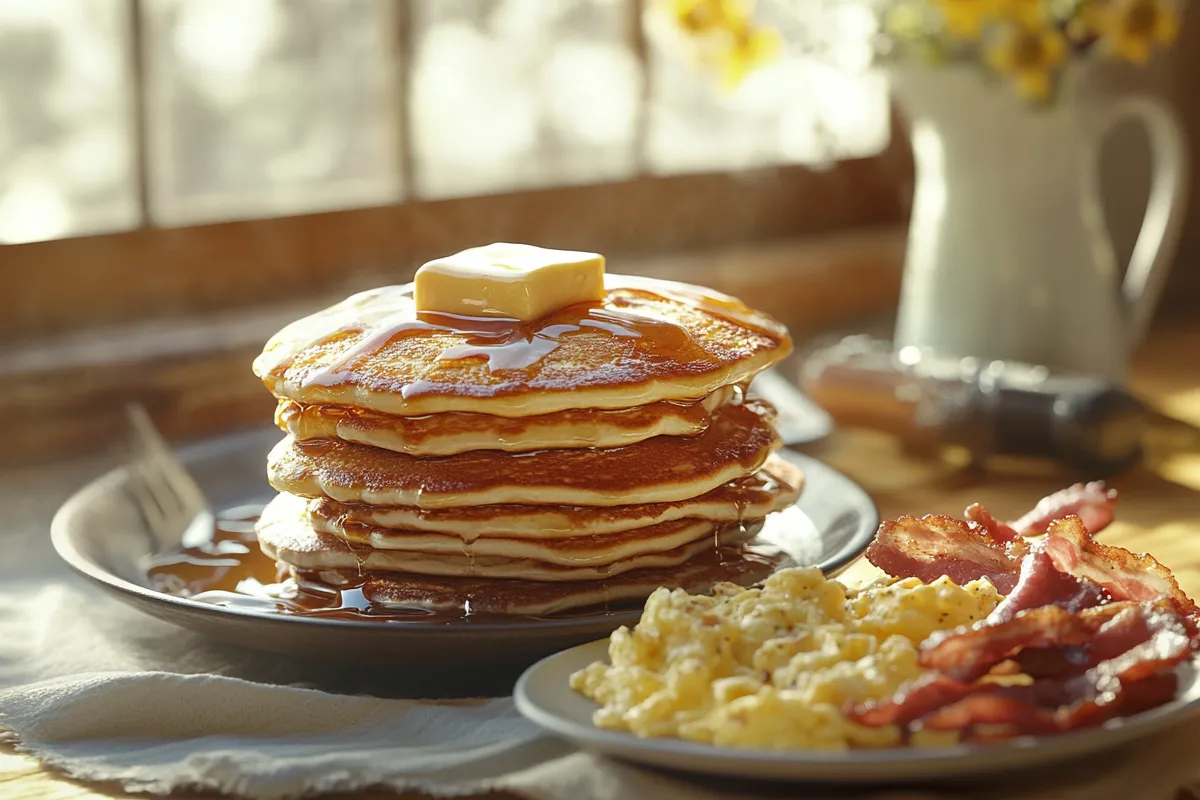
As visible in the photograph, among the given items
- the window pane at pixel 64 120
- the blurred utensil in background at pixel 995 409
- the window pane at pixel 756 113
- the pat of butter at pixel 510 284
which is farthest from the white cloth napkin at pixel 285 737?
the window pane at pixel 756 113

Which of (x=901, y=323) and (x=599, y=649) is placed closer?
(x=599, y=649)

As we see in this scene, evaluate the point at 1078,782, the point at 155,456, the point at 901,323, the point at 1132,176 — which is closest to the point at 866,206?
the point at 1132,176

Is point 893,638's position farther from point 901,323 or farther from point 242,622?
point 901,323

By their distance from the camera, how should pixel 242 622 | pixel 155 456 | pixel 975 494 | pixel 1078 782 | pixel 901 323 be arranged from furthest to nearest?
pixel 901 323 < pixel 975 494 < pixel 155 456 < pixel 242 622 < pixel 1078 782

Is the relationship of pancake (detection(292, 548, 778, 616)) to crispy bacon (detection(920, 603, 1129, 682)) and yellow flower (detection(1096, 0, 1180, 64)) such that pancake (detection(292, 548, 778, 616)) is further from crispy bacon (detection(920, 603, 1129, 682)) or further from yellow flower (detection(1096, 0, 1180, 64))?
yellow flower (detection(1096, 0, 1180, 64))

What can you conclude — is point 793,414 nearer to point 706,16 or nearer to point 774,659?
point 706,16

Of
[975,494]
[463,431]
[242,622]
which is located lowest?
[975,494]

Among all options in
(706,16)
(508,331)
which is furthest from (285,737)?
(706,16)
